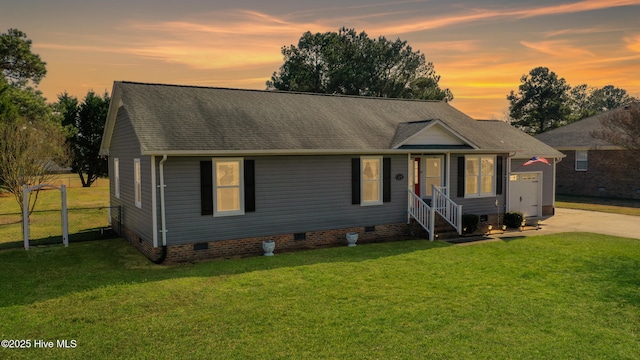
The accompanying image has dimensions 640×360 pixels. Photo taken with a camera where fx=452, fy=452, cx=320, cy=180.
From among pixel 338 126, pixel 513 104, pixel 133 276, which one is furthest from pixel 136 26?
pixel 513 104

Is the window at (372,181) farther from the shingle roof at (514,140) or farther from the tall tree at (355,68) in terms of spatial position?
the tall tree at (355,68)

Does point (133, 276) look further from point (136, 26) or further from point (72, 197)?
point (72, 197)

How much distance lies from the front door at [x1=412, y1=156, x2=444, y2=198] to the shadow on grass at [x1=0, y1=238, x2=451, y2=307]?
271 cm

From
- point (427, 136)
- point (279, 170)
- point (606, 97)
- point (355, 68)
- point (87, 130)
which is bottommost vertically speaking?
point (279, 170)

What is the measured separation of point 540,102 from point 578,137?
77.2ft

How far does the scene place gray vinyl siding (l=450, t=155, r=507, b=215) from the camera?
55.7ft

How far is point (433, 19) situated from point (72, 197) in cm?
2518

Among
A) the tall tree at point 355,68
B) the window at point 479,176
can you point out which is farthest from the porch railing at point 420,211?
the tall tree at point 355,68

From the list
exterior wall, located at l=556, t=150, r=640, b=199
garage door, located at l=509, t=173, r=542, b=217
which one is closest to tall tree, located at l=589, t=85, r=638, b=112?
exterior wall, located at l=556, t=150, r=640, b=199

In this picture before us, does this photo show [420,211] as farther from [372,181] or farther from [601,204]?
[601,204]

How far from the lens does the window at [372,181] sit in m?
15.4

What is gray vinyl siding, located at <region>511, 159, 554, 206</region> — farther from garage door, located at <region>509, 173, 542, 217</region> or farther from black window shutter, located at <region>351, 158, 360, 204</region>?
black window shutter, located at <region>351, 158, 360, 204</region>

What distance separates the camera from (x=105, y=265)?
39.7 ft

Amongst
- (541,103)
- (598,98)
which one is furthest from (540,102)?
(598,98)
